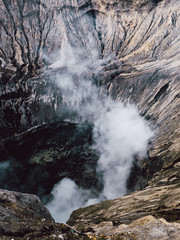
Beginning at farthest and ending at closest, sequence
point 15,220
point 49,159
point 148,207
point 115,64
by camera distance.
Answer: point 115,64 < point 49,159 < point 148,207 < point 15,220

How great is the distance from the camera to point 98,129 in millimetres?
58250

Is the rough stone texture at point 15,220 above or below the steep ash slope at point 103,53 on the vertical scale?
below

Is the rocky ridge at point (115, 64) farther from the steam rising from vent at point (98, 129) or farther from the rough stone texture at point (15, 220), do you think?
the rough stone texture at point (15, 220)

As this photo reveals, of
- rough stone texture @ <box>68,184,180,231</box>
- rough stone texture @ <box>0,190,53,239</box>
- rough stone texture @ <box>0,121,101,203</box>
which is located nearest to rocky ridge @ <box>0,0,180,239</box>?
rough stone texture @ <box>68,184,180,231</box>

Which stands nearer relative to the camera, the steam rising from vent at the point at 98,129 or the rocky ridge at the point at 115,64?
the rocky ridge at the point at 115,64

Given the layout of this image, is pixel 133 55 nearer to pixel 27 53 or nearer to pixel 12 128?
pixel 27 53

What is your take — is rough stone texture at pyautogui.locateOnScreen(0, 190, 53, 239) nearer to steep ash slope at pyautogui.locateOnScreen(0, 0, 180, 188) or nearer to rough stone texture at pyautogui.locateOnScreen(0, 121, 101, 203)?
steep ash slope at pyautogui.locateOnScreen(0, 0, 180, 188)

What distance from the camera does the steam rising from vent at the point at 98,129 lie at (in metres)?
51.9

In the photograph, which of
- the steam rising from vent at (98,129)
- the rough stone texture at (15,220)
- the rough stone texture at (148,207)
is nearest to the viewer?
the rough stone texture at (15,220)

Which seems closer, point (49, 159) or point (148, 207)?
point (148, 207)

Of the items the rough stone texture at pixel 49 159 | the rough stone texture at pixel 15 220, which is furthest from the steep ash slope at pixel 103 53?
the rough stone texture at pixel 15 220

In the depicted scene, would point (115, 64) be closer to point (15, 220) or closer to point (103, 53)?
point (103, 53)

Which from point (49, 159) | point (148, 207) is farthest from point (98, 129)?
point (148, 207)

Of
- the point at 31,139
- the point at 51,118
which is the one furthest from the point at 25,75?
the point at 31,139
